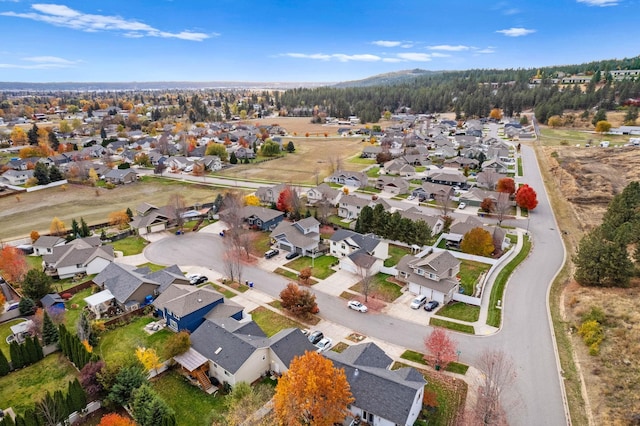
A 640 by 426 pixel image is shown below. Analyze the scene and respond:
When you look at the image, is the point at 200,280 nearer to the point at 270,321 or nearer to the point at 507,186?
the point at 270,321

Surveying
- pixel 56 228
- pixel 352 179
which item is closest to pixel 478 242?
pixel 352 179

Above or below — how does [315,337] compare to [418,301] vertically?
below

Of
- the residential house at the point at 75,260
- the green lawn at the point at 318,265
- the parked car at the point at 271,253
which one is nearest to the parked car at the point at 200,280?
the parked car at the point at 271,253

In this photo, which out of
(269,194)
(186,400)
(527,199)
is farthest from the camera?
(269,194)

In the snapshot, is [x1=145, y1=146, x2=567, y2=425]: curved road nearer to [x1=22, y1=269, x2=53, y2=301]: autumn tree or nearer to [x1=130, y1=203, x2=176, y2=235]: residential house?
[x1=130, y1=203, x2=176, y2=235]: residential house

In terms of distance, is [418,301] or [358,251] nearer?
[418,301]

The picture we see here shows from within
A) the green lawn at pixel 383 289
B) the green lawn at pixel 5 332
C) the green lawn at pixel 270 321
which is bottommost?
the green lawn at pixel 5 332

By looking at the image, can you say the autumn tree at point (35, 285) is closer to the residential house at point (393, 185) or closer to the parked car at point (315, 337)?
the parked car at point (315, 337)
